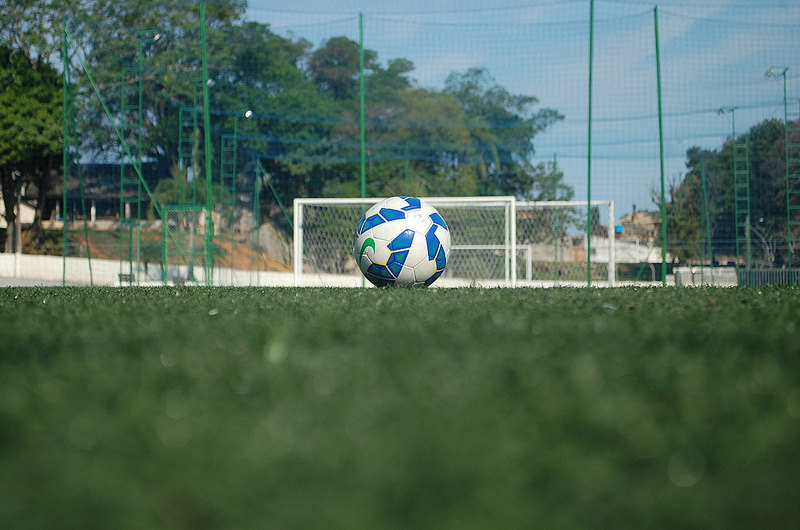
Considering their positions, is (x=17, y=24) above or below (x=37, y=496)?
above

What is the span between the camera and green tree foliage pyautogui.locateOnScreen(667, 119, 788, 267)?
1289 cm

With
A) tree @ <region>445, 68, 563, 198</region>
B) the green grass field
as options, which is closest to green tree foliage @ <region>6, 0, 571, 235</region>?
tree @ <region>445, 68, 563, 198</region>

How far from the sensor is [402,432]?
112 cm

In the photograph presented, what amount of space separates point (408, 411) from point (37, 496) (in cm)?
61

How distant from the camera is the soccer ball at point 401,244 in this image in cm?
595

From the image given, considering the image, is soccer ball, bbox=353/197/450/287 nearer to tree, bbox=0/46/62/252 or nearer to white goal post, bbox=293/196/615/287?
white goal post, bbox=293/196/615/287

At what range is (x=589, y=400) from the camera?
1.31 metres

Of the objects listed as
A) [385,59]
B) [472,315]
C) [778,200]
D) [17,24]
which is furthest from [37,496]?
[17,24]

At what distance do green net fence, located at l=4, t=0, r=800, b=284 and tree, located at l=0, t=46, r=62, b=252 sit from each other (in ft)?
27.0

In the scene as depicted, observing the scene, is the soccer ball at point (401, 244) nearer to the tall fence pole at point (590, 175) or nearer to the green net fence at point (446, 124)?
the tall fence pole at point (590, 175)

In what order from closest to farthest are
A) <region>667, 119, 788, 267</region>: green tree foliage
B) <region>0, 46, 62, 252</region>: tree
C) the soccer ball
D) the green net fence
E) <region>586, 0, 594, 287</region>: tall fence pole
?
1. the soccer ball
2. <region>586, 0, 594, 287</region>: tall fence pole
3. the green net fence
4. <region>667, 119, 788, 267</region>: green tree foliage
5. <region>0, 46, 62, 252</region>: tree

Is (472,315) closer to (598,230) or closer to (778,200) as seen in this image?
(598,230)

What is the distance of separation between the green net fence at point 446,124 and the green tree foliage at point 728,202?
0.14ft

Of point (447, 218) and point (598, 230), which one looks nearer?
point (447, 218)
